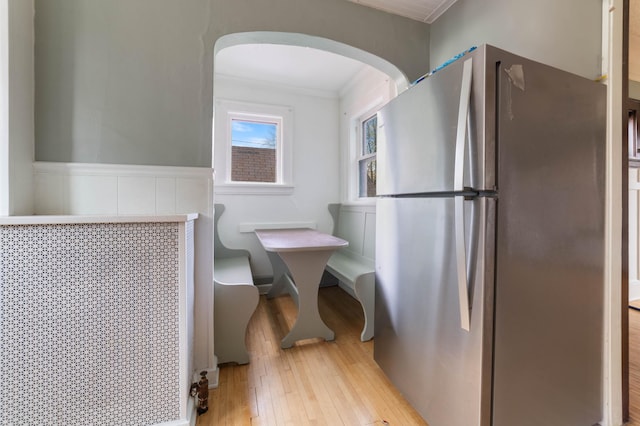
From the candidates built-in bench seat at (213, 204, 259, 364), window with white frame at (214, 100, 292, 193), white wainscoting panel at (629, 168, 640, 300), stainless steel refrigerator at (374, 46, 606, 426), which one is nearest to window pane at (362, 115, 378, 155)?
window with white frame at (214, 100, 292, 193)

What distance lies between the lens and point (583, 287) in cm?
112

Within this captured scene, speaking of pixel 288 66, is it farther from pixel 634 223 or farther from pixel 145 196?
pixel 634 223

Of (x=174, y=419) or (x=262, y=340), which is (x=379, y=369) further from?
(x=174, y=419)

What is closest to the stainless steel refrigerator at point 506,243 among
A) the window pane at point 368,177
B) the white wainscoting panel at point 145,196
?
the white wainscoting panel at point 145,196

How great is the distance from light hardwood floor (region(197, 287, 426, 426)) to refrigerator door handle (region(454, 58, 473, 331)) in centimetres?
76

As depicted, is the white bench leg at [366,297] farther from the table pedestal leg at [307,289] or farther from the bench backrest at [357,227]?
the bench backrest at [357,227]

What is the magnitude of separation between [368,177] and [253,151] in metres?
1.44

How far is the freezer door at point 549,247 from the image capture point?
38.3 inches

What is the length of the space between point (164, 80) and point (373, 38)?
4.44 feet

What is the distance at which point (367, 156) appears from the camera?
307 cm

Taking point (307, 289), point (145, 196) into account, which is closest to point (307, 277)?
point (307, 289)

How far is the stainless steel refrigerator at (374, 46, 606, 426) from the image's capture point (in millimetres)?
953

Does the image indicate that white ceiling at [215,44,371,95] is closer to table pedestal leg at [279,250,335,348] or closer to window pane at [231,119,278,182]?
window pane at [231,119,278,182]

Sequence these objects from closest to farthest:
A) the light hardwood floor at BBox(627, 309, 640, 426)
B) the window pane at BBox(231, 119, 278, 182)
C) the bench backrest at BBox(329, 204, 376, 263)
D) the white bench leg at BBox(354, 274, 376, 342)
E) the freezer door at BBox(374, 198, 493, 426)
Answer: the freezer door at BBox(374, 198, 493, 426) < the light hardwood floor at BBox(627, 309, 640, 426) < the white bench leg at BBox(354, 274, 376, 342) < the bench backrest at BBox(329, 204, 376, 263) < the window pane at BBox(231, 119, 278, 182)
